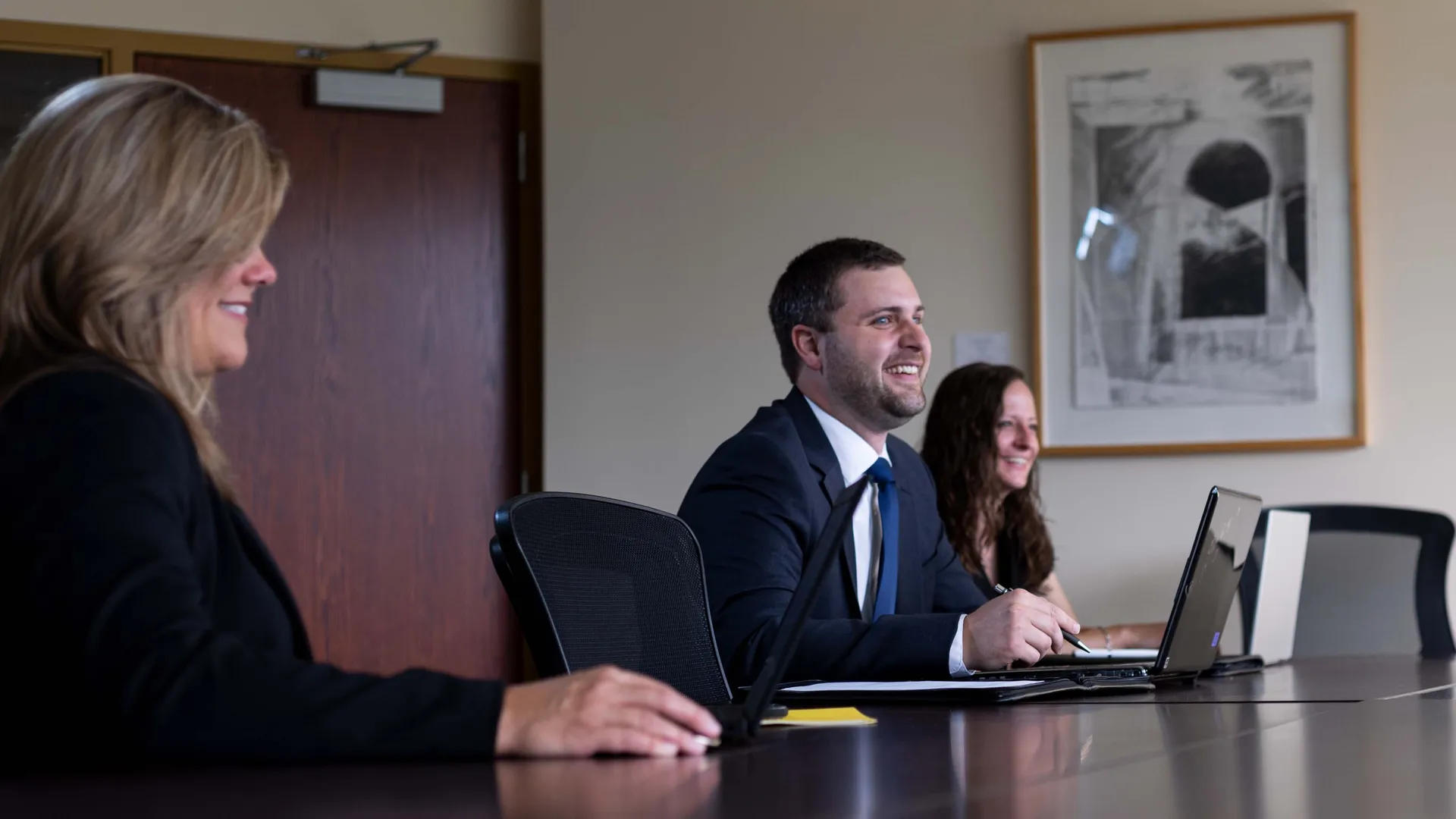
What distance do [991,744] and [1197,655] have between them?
1109mm

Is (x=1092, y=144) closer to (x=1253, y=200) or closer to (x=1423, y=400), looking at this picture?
(x=1253, y=200)

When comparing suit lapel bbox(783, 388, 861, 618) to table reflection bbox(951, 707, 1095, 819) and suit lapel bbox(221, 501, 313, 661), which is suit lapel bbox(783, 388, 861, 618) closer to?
table reflection bbox(951, 707, 1095, 819)

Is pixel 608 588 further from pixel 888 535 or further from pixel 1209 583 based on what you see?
pixel 1209 583

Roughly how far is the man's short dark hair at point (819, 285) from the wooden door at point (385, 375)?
76.1 inches

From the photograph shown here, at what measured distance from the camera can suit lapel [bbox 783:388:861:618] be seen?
8.23ft

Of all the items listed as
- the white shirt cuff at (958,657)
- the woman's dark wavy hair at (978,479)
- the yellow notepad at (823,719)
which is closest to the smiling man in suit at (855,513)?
the white shirt cuff at (958,657)

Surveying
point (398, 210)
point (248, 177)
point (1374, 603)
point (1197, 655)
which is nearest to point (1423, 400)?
point (1374, 603)

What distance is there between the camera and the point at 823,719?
1548 millimetres

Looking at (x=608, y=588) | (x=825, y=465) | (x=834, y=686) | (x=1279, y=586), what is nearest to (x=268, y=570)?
(x=608, y=588)

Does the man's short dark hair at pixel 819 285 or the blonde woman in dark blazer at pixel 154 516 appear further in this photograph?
the man's short dark hair at pixel 819 285

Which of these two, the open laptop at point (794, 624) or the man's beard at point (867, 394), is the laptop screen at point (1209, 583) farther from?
the open laptop at point (794, 624)

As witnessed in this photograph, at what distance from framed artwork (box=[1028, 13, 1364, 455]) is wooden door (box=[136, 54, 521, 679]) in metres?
1.67

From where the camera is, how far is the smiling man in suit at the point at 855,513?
Result: 213 centimetres

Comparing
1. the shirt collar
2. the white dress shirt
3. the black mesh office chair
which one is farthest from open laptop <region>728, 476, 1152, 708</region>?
the black mesh office chair
